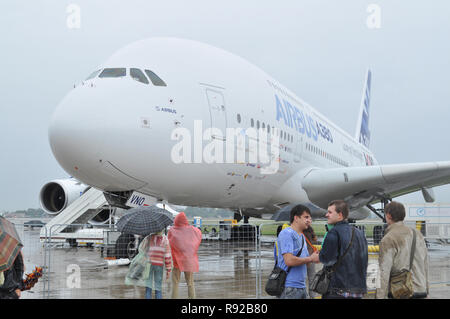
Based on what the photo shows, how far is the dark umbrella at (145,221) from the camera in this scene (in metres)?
5.35

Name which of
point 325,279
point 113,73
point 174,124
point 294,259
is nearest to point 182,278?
point 174,124

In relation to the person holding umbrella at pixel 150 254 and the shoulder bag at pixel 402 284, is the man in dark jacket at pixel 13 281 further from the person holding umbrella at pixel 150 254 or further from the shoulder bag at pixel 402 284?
the shoulder bag at pixel 402 284

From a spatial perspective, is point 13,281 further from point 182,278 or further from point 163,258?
point 182,278

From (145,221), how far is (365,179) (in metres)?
7.22

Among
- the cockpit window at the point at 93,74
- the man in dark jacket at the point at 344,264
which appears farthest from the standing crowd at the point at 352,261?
the cockpit window at the point at 93,74

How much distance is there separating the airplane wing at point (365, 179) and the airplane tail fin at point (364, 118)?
548 inches

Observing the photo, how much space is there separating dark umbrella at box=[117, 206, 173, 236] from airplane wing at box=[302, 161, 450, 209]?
657 centimetres

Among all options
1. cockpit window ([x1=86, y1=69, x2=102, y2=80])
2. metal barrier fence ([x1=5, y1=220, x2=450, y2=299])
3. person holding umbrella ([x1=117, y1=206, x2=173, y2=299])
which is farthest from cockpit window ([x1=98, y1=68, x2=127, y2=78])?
person holding umbrella ([x1=117, y1=206, x2=173, y2=299])

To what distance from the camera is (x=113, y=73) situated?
7391mm

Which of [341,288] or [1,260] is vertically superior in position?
[1,260]
